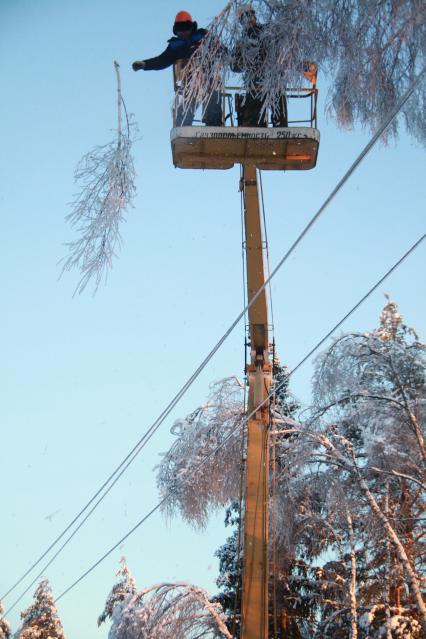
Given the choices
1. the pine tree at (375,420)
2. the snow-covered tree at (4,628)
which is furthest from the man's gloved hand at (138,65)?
the snow-covered tree at (4,628)

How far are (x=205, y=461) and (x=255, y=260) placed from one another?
5.45 metres

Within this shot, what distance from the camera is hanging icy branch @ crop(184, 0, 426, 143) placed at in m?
4.32

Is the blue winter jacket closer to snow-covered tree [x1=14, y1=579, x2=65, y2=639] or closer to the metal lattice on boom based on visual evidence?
the metal lattice on boom

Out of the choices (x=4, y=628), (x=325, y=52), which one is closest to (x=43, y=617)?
(x=4, y=628)

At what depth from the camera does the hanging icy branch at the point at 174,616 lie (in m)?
12.4

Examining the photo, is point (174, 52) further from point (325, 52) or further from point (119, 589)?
point (119, 589)

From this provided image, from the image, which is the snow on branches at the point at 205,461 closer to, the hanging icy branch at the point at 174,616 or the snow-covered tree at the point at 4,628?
the hanging icy branch at the point at 174,616

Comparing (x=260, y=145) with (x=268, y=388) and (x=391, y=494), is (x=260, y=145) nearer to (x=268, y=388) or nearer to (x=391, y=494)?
(x=268, y=388)

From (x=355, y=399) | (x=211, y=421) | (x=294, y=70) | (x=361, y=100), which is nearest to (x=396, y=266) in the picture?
(x=361, y=100)

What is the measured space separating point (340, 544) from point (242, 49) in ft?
39.5

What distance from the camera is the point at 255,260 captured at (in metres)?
7.32

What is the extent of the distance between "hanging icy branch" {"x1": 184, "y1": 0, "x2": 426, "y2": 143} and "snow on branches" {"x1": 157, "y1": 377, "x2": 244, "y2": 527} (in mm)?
7729

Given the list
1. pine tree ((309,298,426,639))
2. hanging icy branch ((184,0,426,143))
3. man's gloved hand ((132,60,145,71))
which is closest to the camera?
hanging icy branch ((184,0,426,143))

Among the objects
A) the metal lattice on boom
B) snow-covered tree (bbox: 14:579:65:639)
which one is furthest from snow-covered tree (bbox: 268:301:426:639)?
snow-covered tree (bbox: 14:579:65:639)
